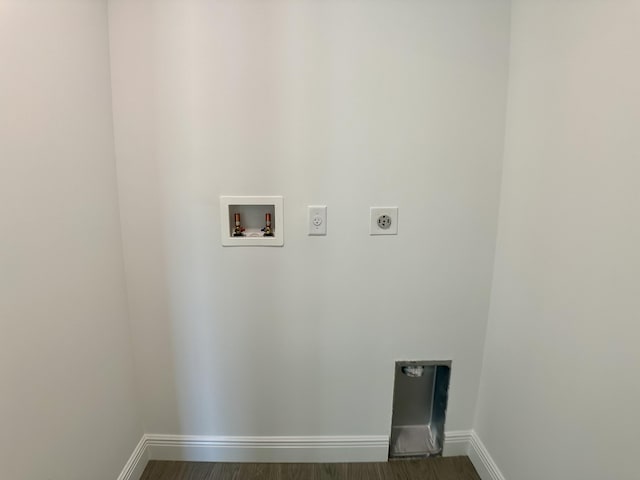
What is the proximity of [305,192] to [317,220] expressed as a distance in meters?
0.12

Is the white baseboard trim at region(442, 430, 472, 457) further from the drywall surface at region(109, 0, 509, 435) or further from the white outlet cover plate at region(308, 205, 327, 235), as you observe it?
the white outlet cover plate at region(308, 205, 327, 235)

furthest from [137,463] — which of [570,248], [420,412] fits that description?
[570,248]

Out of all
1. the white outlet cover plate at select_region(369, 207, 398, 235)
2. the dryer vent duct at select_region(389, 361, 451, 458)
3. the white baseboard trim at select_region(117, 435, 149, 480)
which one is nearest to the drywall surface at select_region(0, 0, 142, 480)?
the white baseboard trim at select_region(117, 435, 149, 480)

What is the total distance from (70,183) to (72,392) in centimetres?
65

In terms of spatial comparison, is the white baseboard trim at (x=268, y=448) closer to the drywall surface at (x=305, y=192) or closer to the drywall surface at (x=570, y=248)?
the drywall surface at (x=305, y=192)

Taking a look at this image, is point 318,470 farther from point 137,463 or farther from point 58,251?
point 58,251

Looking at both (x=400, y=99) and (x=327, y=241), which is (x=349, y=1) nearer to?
(x=400, y=99)

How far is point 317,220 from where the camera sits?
1.29 meters

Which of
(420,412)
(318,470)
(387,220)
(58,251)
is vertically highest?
(387,220)

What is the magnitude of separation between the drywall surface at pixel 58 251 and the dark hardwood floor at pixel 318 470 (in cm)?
29

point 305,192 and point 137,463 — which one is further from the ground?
point 305,192

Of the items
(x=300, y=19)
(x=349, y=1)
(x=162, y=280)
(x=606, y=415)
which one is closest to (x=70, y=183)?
(x=162, y=280)

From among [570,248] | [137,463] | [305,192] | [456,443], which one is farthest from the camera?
[456,443]

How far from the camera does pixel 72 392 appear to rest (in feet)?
3.38
